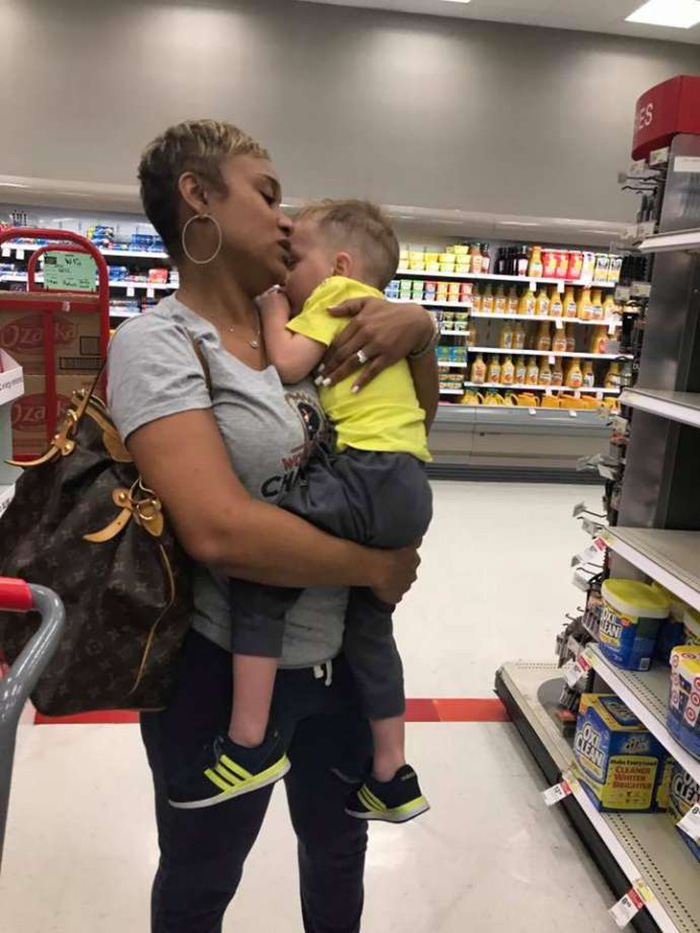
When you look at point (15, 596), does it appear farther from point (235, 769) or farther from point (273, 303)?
point (273, 303)

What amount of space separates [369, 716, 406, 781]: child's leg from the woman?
0.10ft

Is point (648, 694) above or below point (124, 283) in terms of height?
below

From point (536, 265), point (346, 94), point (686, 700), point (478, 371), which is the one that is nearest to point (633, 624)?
point (686, 700)

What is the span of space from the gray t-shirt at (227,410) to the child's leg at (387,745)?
188 millimetres

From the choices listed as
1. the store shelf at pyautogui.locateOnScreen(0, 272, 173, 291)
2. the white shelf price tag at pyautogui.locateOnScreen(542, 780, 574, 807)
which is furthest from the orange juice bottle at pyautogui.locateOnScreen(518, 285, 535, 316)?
the white shelf price tag at pyautogui.locateOnScreen(542, 780, 574, 807)

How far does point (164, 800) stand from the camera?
3.85ft

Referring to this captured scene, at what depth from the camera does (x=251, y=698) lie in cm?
109

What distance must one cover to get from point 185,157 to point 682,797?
2.03 m

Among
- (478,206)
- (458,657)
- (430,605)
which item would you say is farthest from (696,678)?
(478,206)

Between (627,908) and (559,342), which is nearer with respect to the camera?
(627,908)

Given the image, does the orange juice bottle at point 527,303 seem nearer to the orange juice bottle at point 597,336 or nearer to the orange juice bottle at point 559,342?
the orange juice bottle at point 559,342

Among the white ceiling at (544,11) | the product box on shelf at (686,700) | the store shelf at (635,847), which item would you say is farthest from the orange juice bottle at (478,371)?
the product box on shelf at (686,700)

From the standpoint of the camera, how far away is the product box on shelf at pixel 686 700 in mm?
1609

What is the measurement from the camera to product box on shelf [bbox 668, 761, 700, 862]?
197cm
